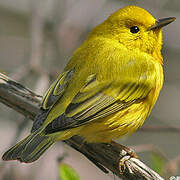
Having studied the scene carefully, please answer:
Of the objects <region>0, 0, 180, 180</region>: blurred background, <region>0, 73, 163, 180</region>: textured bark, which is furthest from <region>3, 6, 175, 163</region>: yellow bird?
<region>0, 0, 180, 180</region>: blurred background

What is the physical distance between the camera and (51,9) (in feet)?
24.1

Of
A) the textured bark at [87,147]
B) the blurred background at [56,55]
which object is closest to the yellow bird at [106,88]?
the textured bark at [87,147]

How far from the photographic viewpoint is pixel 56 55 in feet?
22.6

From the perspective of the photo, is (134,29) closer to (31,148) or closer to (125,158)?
(125,158)

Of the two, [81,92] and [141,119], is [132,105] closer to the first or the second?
[141,119]

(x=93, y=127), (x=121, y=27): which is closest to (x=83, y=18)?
(x=121, y=27)

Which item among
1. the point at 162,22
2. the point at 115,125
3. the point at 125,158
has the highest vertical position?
the point at 162,22

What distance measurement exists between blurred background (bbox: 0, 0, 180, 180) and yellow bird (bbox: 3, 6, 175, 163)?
90cm

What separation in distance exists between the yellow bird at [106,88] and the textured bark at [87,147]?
14cm

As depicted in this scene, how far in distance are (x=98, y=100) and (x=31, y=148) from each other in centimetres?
81

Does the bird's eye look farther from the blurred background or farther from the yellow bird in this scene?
the blurred background

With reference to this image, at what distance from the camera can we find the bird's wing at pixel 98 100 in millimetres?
3820

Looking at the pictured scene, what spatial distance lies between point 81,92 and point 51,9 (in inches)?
141

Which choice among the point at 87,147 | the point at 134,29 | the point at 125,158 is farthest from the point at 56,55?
the point at 125,158
